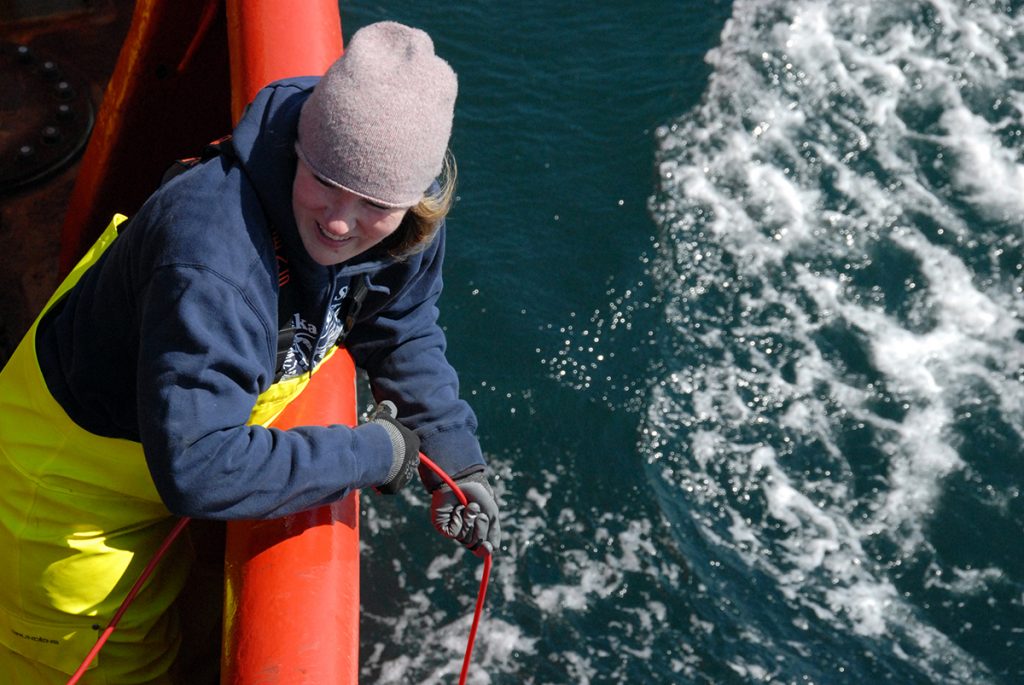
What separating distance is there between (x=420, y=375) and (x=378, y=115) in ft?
2.30

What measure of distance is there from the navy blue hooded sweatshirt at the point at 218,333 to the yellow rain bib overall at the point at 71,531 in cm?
5

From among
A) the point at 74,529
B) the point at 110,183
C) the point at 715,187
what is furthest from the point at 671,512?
the point at 74,529

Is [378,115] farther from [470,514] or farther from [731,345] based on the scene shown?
[731,345]

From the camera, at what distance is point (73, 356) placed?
1808 millimetres

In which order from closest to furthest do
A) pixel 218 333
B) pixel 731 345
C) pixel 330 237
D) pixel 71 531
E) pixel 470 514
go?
pixel 218 333 → pixel 330 237 → pixel 71 531 → pixel 470 514 → pixel 731 345

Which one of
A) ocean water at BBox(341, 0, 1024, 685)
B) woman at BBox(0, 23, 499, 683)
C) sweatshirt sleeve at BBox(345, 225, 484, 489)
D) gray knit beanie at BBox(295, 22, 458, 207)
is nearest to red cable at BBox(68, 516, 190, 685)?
woman at BBox(0, 23, 499, 683)

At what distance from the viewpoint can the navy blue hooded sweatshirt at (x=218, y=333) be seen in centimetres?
156

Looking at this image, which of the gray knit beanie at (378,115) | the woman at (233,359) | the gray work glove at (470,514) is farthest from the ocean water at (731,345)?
the gray knit beanie at (378,115)

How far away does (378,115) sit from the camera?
159cm

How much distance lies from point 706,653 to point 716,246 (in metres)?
1.64

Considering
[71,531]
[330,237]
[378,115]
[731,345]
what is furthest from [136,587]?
[731,345]

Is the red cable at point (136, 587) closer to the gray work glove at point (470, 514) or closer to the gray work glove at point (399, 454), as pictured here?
the gray work glove at point (399, 454)

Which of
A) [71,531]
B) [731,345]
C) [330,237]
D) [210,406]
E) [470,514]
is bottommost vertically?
[731,345]

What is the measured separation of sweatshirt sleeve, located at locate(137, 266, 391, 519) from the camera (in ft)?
5.10
